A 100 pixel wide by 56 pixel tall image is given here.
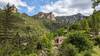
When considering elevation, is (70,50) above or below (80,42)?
below

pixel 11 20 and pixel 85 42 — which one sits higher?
pixel 11 20

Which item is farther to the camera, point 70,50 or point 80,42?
point 80,42

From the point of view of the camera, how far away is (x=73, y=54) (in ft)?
91.9

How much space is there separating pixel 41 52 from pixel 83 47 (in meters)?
6.36

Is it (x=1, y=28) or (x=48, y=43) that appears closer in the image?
(x=1, y=28)

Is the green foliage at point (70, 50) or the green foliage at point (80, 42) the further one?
the green foliage at point (80, 42)

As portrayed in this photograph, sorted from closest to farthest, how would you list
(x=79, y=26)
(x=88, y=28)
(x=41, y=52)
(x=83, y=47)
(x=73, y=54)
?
(x=73, y=54) → (x=83, y=47) → (x=41, y=52) → (x=88, y=28) → (x=79, y=26)

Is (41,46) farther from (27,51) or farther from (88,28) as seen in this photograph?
(88,28)

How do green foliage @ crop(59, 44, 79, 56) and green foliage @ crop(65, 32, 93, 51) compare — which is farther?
green foliage @ crop(65, 32, 93, 51)

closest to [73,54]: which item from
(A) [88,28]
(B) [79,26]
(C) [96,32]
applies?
(C) [96,32]

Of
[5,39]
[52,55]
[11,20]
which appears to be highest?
[11,20]

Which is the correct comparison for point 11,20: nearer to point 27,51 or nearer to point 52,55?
point 27,51

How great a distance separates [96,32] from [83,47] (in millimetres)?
13903

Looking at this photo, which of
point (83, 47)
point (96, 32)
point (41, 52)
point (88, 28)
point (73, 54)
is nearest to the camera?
point (73, 54)
